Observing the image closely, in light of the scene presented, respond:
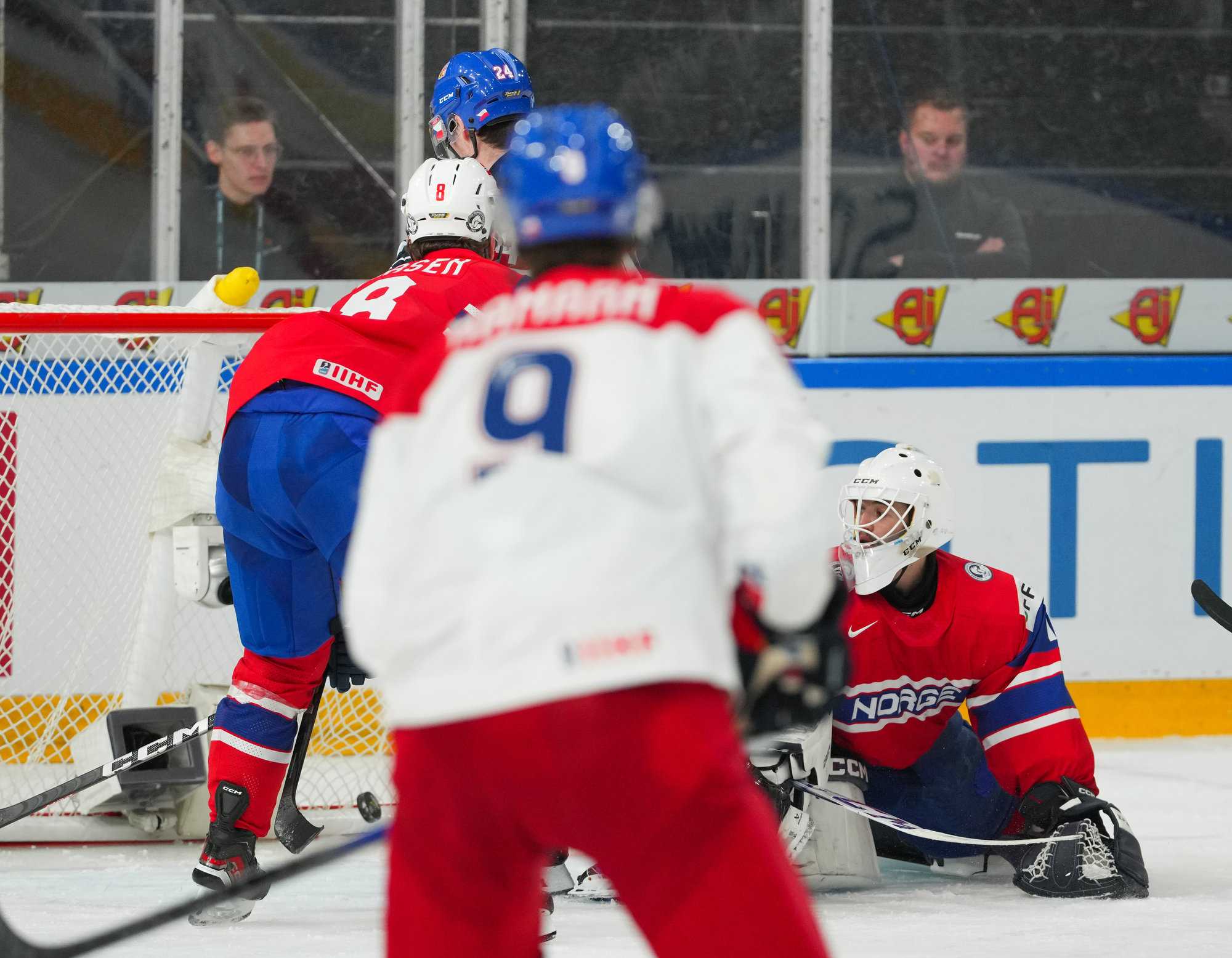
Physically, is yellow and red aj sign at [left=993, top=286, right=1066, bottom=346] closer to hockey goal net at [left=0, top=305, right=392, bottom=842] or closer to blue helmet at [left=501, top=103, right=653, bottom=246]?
hockey goal net at [left=0, top=305, right=392, bottom=842]

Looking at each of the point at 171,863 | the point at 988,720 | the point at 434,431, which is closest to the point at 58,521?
the point at 171,863

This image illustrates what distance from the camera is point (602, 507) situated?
1.26m

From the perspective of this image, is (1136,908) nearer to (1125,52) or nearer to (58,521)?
(58,521)

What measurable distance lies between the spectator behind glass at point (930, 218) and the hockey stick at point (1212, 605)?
197 centimetres

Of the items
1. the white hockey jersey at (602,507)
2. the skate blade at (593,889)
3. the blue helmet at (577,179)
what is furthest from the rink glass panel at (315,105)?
the white hockey jersey at (602,507)

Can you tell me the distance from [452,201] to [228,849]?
3.78 ft

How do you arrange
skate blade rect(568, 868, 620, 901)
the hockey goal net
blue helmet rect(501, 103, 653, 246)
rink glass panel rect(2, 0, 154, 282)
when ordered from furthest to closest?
1. rink glass panel rect(2, 0, 154, 282)
2. the hockey goal net
3. skate blade rect(568, 868, 620, 901)
4. blue helmet rect(501, 103, 653, 246)

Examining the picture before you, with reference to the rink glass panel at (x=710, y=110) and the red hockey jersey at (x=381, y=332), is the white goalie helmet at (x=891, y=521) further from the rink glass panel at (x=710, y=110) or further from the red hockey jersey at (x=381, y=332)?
the rink glass panel at (x=710, y=110)

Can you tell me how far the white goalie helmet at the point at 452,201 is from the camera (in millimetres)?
2809

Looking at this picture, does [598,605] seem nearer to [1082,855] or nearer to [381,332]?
[381,332]

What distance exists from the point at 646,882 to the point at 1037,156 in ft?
13.0

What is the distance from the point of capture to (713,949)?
124 cm

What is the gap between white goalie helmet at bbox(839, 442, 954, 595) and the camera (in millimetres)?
2961

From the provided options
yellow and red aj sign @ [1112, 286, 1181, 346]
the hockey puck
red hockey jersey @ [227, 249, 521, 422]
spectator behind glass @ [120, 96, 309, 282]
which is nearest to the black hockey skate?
the hockey puck
